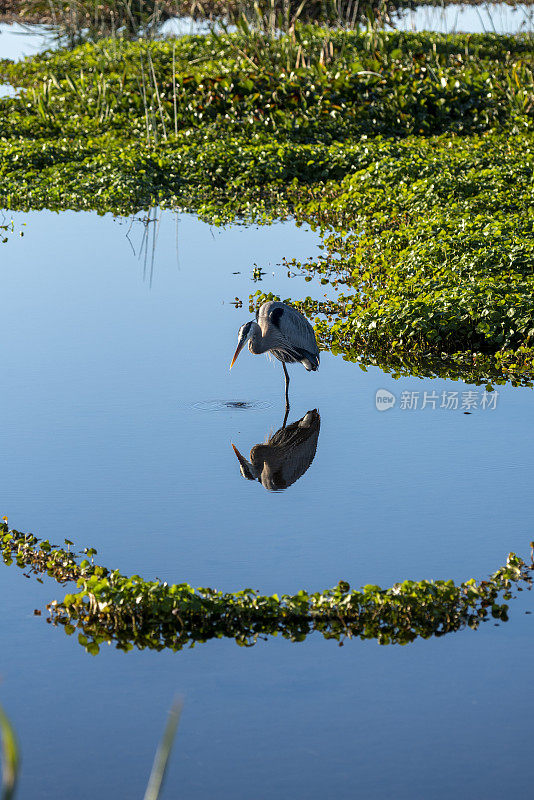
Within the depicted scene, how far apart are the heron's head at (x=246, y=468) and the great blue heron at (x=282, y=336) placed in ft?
3.11

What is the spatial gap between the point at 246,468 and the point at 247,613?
6.33 ft

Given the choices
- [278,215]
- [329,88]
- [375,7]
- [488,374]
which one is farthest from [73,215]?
[375,7]

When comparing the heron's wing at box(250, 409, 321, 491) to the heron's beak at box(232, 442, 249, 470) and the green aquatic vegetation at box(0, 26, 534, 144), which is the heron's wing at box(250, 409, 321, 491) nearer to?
the heron's beak at box(232, 442, 249, 470)

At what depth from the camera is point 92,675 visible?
462cm

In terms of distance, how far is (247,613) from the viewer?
496 cm

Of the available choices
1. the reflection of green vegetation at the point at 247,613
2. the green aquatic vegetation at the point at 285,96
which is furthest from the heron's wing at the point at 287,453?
the green aquatic vegetation at the point at 285,96

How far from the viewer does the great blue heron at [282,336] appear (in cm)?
772

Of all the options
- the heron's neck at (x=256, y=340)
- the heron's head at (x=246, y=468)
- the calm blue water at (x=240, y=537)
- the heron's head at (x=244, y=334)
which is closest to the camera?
the calm blue water at (x=240, y=537)

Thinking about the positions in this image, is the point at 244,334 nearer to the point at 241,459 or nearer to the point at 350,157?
the point at 241,459

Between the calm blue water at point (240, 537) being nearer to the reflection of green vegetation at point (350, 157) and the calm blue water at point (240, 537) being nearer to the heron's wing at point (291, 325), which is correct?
the heron's wing at point (291, 325)

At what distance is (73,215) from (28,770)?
10108mm

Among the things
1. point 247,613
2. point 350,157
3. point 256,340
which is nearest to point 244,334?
point 256,340

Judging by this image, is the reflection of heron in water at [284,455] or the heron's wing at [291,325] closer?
the reflection of heron in water at [284,455]

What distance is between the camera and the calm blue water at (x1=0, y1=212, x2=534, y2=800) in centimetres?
412
